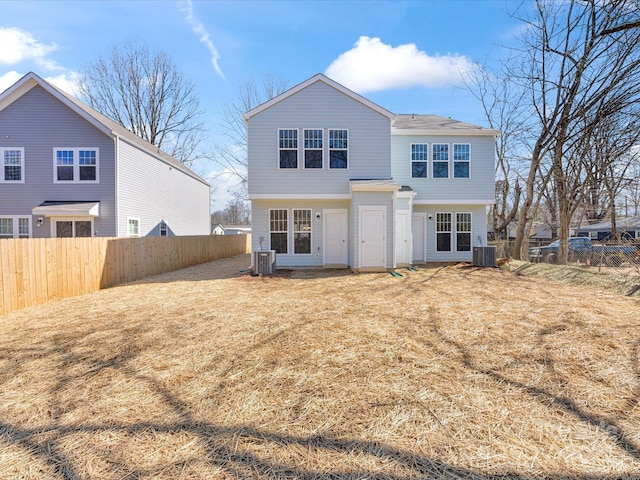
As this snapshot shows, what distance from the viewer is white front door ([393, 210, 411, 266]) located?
13008 mm

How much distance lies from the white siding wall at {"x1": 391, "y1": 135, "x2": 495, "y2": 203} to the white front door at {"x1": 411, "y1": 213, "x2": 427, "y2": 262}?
0.95 meters

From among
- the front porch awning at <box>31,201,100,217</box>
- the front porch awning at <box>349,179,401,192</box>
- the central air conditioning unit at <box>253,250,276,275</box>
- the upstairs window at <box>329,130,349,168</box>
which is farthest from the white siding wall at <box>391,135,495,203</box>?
the front porch awning at <box>31,201,100,217</box>

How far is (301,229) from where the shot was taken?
13398mm

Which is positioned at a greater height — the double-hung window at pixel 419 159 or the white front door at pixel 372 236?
the double-hung window at pixel 419 159

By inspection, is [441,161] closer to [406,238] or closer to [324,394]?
[406,238]

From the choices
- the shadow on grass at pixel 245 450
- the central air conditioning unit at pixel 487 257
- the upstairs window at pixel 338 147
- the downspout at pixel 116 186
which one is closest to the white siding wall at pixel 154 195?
the downspout at pixel 116 186

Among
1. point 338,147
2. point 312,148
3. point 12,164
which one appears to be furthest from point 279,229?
point 12,164

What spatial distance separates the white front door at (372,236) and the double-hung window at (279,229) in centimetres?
338

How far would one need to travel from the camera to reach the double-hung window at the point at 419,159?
1420cm

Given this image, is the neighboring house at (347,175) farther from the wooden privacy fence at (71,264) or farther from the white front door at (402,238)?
the wooden privacy fence at (71,264)

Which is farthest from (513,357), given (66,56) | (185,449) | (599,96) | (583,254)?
(66,56)

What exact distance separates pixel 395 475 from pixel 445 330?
3.35 m

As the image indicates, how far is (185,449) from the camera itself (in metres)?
2.50

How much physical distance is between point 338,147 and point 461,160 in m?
5.65
